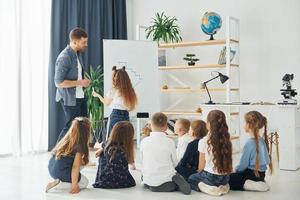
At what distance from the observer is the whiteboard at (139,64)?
5.39 meters

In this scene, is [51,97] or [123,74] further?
[51,97]

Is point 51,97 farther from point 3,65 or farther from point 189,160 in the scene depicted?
point 189,160

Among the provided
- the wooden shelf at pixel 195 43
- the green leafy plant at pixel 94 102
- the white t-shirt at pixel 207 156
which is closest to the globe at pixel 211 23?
the wooden shelf at pixel 195 43

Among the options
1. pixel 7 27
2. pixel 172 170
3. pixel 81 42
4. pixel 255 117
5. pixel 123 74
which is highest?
pixel 7 27

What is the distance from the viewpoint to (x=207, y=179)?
3705 mm

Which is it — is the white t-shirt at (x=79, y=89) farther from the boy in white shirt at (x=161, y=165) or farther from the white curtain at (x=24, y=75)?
the white curtain at (x=24, y=75)

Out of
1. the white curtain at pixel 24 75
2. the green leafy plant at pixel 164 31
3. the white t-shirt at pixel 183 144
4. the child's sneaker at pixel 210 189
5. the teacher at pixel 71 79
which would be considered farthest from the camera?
the green leafy plant at pixel 164 31

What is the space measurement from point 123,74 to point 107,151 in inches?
42.7

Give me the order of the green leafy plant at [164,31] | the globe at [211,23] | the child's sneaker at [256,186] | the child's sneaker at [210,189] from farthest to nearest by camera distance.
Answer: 1. the green leafy plant at [164,31]
2. the globe at [211,23]
3. the child's sneaker at [256,186]
4. the child's sneaker at [210,189]

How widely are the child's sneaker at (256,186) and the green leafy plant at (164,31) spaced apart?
10.9 ft

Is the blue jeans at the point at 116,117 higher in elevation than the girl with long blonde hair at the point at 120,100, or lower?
lower

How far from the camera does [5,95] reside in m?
5.87

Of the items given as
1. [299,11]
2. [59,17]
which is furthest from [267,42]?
[59,17]

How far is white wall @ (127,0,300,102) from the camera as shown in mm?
6039
